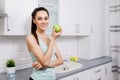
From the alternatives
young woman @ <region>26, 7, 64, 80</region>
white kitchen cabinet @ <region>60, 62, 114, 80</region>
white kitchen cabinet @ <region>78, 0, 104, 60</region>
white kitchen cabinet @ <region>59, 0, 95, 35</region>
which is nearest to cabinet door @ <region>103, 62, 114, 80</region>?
white kitchen cabinet @ <region>60, 62, 114, 80</region>

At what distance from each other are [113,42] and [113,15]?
0.42 meters

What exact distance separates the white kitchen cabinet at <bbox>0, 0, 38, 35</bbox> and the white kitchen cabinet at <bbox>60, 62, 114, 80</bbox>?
2.11ft

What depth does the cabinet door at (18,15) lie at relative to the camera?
139 centimetres

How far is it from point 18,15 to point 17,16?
0.05 ft

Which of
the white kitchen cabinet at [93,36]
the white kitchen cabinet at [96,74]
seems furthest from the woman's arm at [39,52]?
the white kitchen cabinet at [93,36]

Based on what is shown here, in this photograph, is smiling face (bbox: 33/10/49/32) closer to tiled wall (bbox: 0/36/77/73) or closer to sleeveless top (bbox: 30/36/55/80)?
sleeveless top (bbox: 30/36/55/80)

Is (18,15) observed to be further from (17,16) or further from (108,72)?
(108,72)

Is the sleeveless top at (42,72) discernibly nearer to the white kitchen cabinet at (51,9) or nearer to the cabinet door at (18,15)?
the cabinet door at (18,15)

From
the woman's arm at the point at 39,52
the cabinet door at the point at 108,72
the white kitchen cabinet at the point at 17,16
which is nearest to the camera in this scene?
the woman's arm at the point at 39,52

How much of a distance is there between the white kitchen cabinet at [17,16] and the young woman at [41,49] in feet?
0.65

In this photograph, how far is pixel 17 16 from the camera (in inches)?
57.3

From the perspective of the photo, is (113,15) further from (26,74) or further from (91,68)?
(26,74)

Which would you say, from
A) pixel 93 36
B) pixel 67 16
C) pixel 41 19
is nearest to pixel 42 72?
pixel 41 19

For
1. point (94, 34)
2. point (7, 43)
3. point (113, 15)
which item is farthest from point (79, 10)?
point (7, 43)
